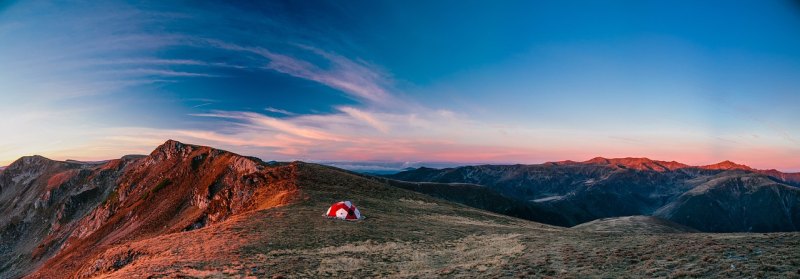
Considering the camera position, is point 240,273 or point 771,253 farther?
point 240,273

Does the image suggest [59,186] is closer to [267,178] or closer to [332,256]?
[267,178]

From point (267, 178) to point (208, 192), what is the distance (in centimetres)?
2695

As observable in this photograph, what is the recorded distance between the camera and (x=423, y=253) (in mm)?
32781

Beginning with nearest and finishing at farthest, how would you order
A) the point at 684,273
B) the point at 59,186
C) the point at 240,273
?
the point at 684,273, the point at 240,273, the point at 59,186

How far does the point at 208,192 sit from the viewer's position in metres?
101

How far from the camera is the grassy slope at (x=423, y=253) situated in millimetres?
21438

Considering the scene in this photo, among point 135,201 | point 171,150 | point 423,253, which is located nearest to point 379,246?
point 423,253

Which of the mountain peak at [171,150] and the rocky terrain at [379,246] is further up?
the mountain peak at [171,150]

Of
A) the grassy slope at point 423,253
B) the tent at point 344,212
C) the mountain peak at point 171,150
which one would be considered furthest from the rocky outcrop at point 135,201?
the grassy slope at point 423,253

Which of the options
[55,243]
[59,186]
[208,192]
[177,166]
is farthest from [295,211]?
[59,186]

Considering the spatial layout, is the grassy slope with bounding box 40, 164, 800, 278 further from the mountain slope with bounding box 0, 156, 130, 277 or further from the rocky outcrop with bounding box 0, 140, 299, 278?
the mountain slope with bounding box 0, 156, 130, 277

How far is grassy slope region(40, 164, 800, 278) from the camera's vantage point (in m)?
21.4

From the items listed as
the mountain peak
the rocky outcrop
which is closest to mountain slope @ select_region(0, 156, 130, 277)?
the rocky outcrop

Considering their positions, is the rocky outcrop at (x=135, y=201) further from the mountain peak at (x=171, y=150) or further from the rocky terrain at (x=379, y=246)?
the rocky terrain at (x=379, y=246)
